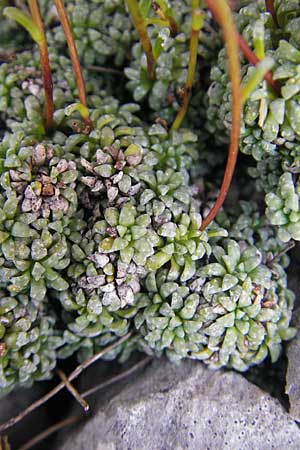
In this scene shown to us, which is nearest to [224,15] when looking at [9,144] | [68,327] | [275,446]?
[9,144]

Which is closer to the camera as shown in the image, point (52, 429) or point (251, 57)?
point (251, 57)

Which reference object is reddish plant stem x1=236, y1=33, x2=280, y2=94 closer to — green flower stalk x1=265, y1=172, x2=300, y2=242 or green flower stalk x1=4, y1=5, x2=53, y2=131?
green flower stalk x1=265, y1=172, x2=300, y2=242

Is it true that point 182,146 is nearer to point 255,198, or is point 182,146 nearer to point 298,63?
point 255,198

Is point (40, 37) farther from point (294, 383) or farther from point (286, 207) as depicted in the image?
point (294, 383)

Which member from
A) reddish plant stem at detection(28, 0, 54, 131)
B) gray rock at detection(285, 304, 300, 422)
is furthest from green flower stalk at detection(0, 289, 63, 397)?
gray rock at detection(285, 304, 300, 422)

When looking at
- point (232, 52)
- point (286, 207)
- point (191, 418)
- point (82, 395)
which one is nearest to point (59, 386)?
point (82, 395)

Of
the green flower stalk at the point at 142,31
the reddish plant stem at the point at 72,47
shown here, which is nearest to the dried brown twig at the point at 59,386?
the reddish plant stem at the point at 72,47
